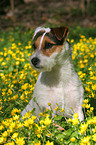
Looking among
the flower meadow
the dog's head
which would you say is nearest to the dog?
the dog's head

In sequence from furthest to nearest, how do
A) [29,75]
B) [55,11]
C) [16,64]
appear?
1. [55,11]
2. [16,64]
3. [29,75]

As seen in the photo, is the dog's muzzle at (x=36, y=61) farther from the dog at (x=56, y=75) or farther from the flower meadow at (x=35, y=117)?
the flower meadow at (x=35, y=117)

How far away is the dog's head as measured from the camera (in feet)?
8.50

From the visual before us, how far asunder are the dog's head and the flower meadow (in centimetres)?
58

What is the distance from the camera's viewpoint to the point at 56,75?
2.89 metres

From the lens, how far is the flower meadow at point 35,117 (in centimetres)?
216

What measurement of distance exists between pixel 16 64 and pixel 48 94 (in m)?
2.33

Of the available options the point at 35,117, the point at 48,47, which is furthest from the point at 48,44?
the point at 35,117

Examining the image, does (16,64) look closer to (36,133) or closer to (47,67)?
(47,67)

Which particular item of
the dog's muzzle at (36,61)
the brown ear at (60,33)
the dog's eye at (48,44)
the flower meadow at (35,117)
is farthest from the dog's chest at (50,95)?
the brown ear at (60,33)

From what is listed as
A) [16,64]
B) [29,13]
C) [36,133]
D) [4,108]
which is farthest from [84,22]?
[36,133]

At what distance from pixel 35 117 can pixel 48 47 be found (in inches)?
37.9

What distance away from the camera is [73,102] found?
283cm

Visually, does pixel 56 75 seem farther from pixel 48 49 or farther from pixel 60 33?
pixel 60 33
